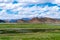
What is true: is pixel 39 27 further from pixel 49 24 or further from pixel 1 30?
pixel 1 30

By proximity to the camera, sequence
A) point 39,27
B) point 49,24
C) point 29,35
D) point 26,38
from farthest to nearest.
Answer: point 39,27 → point 49,24 → point 29,35 → point 26,38

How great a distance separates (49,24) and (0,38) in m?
2.22

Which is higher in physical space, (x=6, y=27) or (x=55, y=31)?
(x=6, y=27)

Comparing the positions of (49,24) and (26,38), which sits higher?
(49,24)

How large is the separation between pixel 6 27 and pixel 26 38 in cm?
166

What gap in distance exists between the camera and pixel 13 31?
630 centimetres

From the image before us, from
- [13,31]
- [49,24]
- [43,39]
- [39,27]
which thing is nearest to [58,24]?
[49,24]

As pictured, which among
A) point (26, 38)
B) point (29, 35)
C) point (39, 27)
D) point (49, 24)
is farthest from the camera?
point (39, 27)

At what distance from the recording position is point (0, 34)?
5.68 m

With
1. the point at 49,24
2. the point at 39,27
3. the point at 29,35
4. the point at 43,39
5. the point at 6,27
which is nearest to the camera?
the point at 43,39

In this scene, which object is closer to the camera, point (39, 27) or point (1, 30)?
point (1, 30)

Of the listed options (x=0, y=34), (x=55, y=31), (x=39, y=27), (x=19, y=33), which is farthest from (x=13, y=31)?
(x=55, y=31)

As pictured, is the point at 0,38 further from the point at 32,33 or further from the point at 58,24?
the point at 58,24

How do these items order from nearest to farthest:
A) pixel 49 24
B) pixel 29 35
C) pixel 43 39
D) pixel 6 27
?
pixel 43 39 → pixel 29 35 → pixel 49 24 → pixel 6 27
